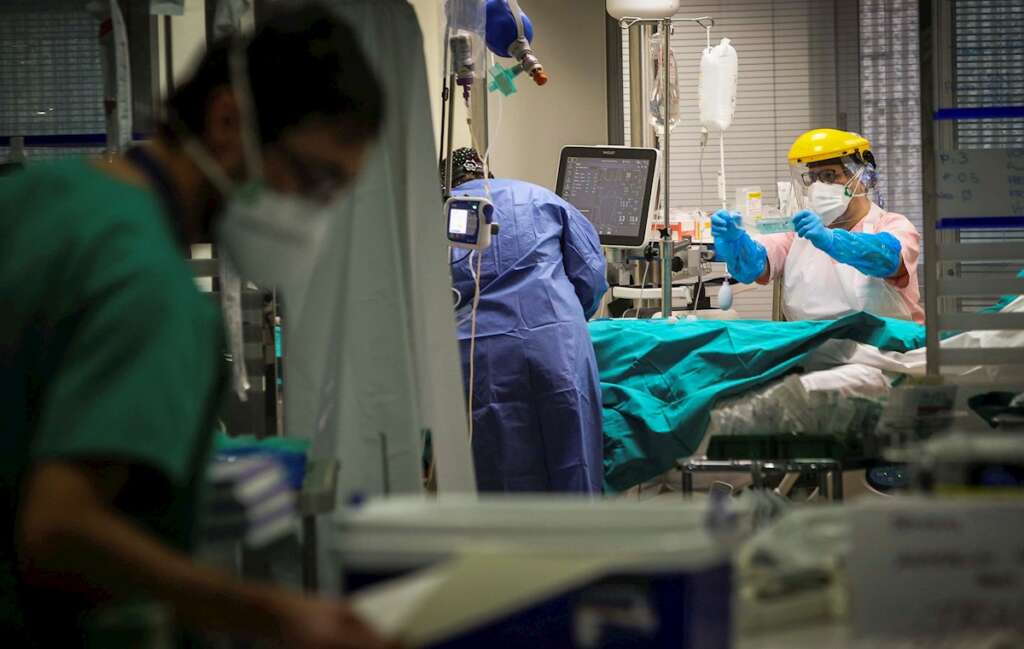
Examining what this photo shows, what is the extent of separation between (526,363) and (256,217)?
2.76 metres

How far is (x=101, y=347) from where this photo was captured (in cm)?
122

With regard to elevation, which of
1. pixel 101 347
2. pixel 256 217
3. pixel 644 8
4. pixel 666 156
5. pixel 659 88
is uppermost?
pixel 644 8

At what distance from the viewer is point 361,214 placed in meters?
2.59

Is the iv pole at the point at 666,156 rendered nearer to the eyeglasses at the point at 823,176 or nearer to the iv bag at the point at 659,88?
the iv bag at the point at 659,88

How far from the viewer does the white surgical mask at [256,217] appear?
1422 mm

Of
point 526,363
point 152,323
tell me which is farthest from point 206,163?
point 526,363

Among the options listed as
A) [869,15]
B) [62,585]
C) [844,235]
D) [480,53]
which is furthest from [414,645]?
[869,15]

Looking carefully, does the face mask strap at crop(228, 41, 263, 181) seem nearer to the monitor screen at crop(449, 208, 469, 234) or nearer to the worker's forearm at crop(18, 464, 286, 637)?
the worker's forearm at crop(18, 464, 286, 637)

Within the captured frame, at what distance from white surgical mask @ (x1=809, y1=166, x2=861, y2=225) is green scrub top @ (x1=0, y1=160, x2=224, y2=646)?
3.69 m

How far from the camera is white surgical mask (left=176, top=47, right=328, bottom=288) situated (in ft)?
4.66

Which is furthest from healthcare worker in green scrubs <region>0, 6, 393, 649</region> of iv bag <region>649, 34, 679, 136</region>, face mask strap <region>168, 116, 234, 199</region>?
iv bag <region>649, 34, 679, 136</region>

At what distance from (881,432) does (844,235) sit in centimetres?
188

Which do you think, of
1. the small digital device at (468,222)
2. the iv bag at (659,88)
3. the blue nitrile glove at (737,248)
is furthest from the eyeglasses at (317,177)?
the iv bag at (659,88)

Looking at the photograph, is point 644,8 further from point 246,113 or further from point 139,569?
point 139,569
